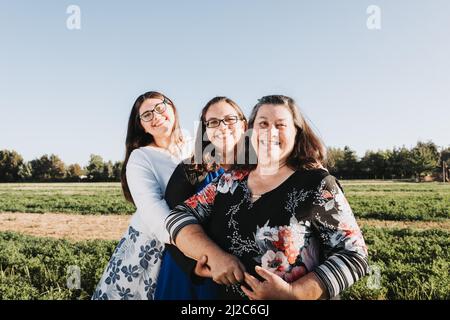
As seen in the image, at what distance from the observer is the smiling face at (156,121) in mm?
2293

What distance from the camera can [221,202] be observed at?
4.98 ft

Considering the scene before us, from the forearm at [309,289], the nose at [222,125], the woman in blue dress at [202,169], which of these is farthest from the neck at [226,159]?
the forearm at [309,289]

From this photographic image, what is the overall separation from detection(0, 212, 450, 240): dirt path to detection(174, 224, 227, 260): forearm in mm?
7959

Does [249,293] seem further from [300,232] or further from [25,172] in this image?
[25,172]

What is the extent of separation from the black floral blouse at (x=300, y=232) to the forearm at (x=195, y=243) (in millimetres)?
63

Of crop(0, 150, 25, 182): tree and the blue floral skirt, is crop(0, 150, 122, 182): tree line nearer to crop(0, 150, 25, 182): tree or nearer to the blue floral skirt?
crop(0, 150, 25, 182): tree

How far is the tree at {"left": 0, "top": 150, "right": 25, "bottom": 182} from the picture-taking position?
59938mm

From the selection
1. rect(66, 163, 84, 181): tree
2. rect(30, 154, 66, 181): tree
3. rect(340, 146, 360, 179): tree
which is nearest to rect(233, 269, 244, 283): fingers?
rect(340, 146, 360, 179): tree

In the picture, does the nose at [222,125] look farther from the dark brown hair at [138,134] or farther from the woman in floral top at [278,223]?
the woman in floral top at [278,223]

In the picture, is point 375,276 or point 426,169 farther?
point 426,169

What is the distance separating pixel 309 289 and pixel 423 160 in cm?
6120
